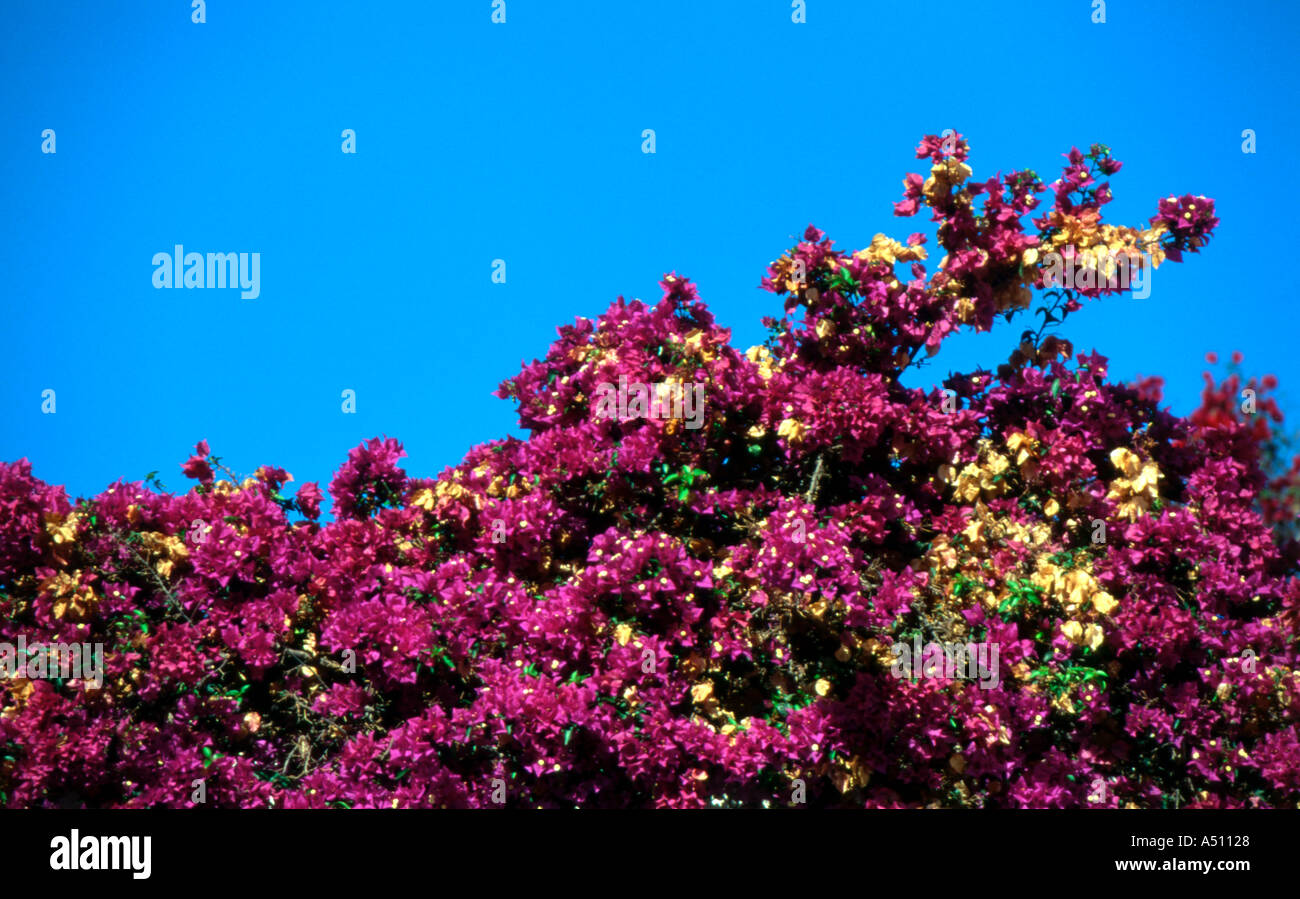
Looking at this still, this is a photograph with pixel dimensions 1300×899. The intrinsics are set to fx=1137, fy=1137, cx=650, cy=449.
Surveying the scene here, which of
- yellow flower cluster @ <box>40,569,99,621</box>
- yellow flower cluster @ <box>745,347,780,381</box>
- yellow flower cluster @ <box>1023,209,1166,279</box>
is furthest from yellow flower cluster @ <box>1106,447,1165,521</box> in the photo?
yellow flower cluster @ <box>40,569,99,621</box>

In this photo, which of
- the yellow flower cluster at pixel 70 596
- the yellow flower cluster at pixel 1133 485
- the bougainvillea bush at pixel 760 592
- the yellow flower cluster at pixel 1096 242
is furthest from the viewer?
the yellow flower cluster at pixel 70 596

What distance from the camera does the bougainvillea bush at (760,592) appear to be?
16.8 feet

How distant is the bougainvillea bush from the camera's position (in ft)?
16.8

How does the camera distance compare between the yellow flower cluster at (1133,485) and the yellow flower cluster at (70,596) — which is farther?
the yellow flower cluster at (70,596)

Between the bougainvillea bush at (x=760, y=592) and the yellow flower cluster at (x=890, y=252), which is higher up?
the yellow flower cluster at (x=890, y=252)

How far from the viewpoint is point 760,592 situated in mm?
5090

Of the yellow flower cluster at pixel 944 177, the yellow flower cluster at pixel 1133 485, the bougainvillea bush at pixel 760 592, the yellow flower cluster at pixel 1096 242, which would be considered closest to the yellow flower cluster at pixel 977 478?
the bougainvillea bush at pixel 760 592

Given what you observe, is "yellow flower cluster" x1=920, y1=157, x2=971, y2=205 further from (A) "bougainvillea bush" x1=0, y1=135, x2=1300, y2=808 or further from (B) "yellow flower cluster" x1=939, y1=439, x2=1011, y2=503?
(B) "yellow flower cluster" x1=939, y1=439, x2=1011, y2=503

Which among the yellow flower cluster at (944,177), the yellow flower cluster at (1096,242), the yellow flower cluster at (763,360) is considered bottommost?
the yellow flower cluster at (763,360)

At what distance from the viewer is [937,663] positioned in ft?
16.5

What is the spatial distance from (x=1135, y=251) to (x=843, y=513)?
202cm

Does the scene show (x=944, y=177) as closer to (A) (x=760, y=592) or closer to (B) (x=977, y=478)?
(B) (x=977, y=478)

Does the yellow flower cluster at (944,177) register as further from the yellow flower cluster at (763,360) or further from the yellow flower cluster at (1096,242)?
the yellow flower cluster at (763,360)
